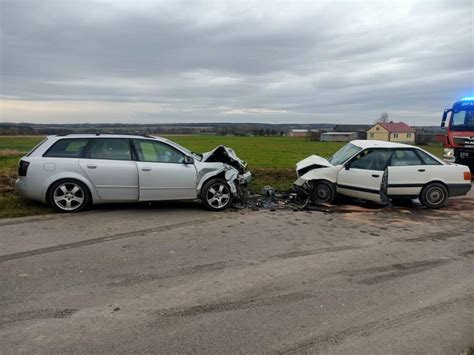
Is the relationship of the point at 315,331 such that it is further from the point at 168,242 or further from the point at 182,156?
the point at 182,156

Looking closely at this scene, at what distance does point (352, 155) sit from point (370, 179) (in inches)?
29.6

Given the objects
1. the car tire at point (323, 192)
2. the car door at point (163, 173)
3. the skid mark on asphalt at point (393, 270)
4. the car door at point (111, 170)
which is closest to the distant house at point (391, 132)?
the car tire at point (323, 192)

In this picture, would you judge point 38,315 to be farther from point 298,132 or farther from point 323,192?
point 298,132

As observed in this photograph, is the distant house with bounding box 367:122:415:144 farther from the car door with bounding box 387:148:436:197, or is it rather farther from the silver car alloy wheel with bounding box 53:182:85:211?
the silver car alloy wheel with bounding box 53:182:85:211

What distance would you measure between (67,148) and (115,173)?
1.13 metres

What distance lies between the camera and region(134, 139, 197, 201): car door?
27.4 ft

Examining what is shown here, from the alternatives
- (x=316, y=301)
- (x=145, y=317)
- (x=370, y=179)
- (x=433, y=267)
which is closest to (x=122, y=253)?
(x=145, y=317)

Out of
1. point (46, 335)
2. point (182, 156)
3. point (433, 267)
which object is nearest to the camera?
point (46, 335)

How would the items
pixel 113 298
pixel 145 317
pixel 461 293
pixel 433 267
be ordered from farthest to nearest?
pixel 433 267, pixel 461 293, pixel 113 298, pixel 145 317

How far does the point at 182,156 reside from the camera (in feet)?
28.9

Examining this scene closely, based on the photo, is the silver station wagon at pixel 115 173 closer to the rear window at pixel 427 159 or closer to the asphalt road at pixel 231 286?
the asphalt road at pixel 231 286

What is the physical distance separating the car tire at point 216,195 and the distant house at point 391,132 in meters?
86.4

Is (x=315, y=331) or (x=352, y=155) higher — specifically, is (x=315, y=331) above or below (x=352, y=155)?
below

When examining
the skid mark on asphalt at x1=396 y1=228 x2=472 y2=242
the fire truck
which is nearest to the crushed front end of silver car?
the skid mark on asphalt at x1=396 y1=228 x2=472 y2=242
